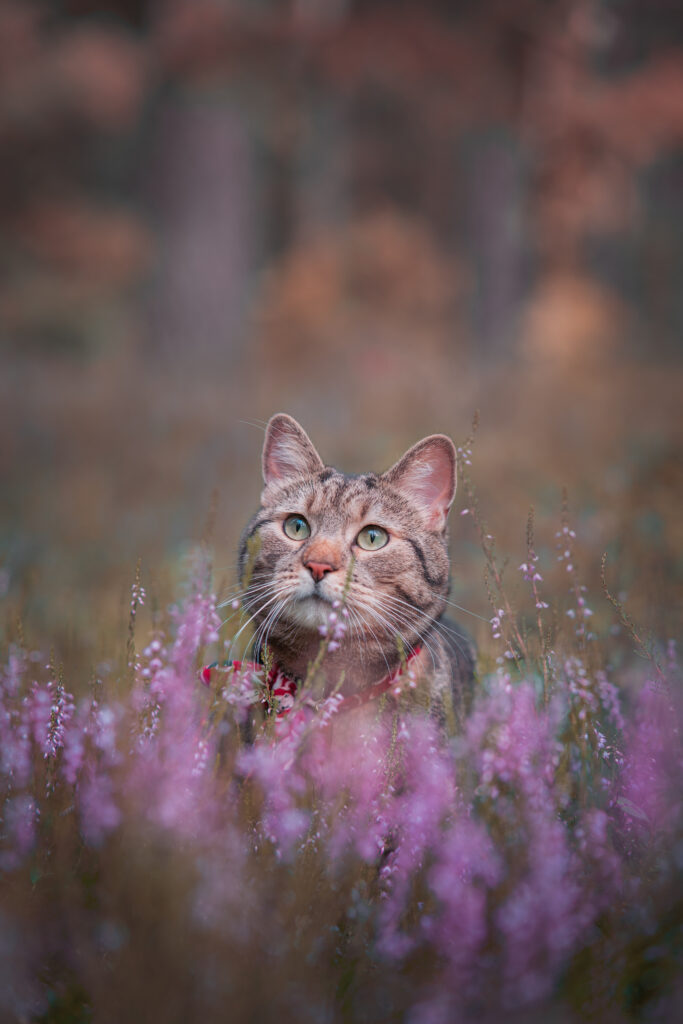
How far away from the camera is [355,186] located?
822 inches

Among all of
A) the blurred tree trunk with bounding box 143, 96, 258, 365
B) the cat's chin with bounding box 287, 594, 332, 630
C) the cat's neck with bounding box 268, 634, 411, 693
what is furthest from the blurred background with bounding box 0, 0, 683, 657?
the cat's chin with bounding box 287, 594, 332, 630

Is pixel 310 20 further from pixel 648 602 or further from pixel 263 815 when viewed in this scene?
pixel 263 815

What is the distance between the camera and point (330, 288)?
1127 centimetres

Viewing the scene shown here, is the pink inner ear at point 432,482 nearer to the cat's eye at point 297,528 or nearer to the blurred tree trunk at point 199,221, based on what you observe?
the cat's eye at point 297,528

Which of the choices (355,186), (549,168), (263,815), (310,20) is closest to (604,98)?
(549,168)

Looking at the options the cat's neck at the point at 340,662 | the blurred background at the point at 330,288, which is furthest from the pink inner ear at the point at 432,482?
the blurred background at the point at 330,288

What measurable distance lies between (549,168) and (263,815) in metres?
9.05

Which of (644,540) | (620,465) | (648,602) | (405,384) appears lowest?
(648,602)

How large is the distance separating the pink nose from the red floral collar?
10.4 inches

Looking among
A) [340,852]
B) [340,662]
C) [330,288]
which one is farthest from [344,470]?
[330,288]

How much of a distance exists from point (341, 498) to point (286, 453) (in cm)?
25

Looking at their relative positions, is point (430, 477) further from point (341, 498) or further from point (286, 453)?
point (286, 453)

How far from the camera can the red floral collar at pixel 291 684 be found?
5.87 ft

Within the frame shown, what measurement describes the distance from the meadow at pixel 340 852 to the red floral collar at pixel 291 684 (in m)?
0.02
